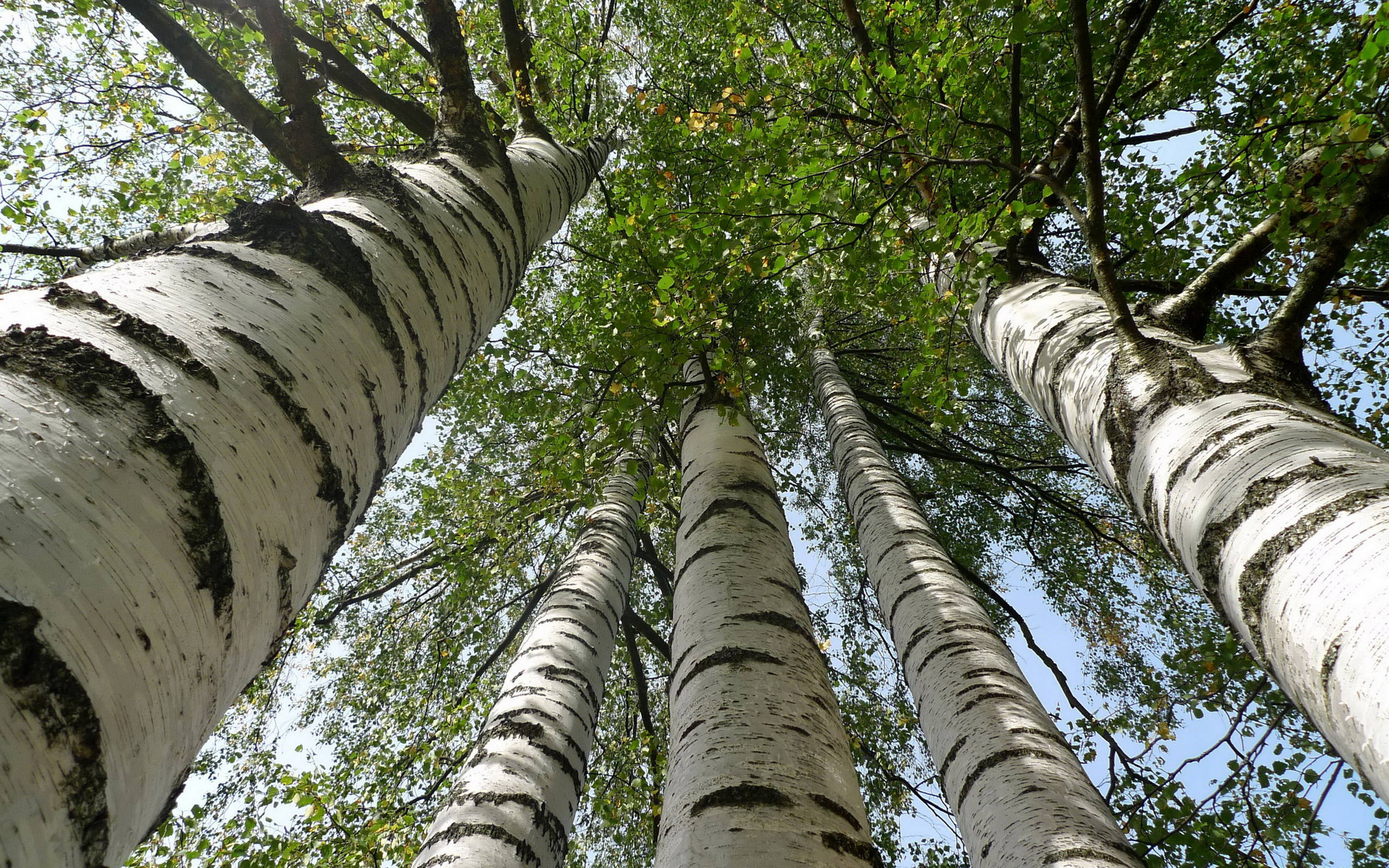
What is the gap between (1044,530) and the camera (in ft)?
21.5

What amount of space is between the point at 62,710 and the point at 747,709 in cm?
139

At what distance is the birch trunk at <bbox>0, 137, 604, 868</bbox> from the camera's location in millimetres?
600

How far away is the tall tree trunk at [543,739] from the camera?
2.13 meters

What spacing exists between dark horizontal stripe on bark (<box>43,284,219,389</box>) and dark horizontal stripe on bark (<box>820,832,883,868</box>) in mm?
1448

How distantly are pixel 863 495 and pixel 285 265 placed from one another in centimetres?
316

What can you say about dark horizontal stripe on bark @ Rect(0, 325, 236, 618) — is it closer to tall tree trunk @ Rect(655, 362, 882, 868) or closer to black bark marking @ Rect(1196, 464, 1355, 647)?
tall tree trunk @ Rect(655, 362, 882, 868)

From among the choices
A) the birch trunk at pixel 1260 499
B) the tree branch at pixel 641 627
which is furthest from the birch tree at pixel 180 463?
the tree branch at pixel 641 627

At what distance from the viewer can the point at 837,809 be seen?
4.57 feet

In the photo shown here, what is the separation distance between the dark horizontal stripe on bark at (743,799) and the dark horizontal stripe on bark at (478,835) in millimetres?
1134

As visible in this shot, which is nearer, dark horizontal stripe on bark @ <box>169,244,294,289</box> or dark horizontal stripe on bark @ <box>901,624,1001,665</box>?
dark horizontal stripe on bark @ <box>169,244,294,289</box>

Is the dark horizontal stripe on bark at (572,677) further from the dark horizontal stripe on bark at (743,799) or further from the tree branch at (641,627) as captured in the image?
the tree branch at (641,627)

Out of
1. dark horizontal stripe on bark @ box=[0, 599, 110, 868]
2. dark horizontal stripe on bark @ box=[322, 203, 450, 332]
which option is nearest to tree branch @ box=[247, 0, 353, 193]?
dark horizontal stripe on bark @ box=[322, 203, 450, 332]

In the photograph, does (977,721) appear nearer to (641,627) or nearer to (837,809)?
(837,809)

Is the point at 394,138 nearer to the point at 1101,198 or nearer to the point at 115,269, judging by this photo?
the point at 115,269
